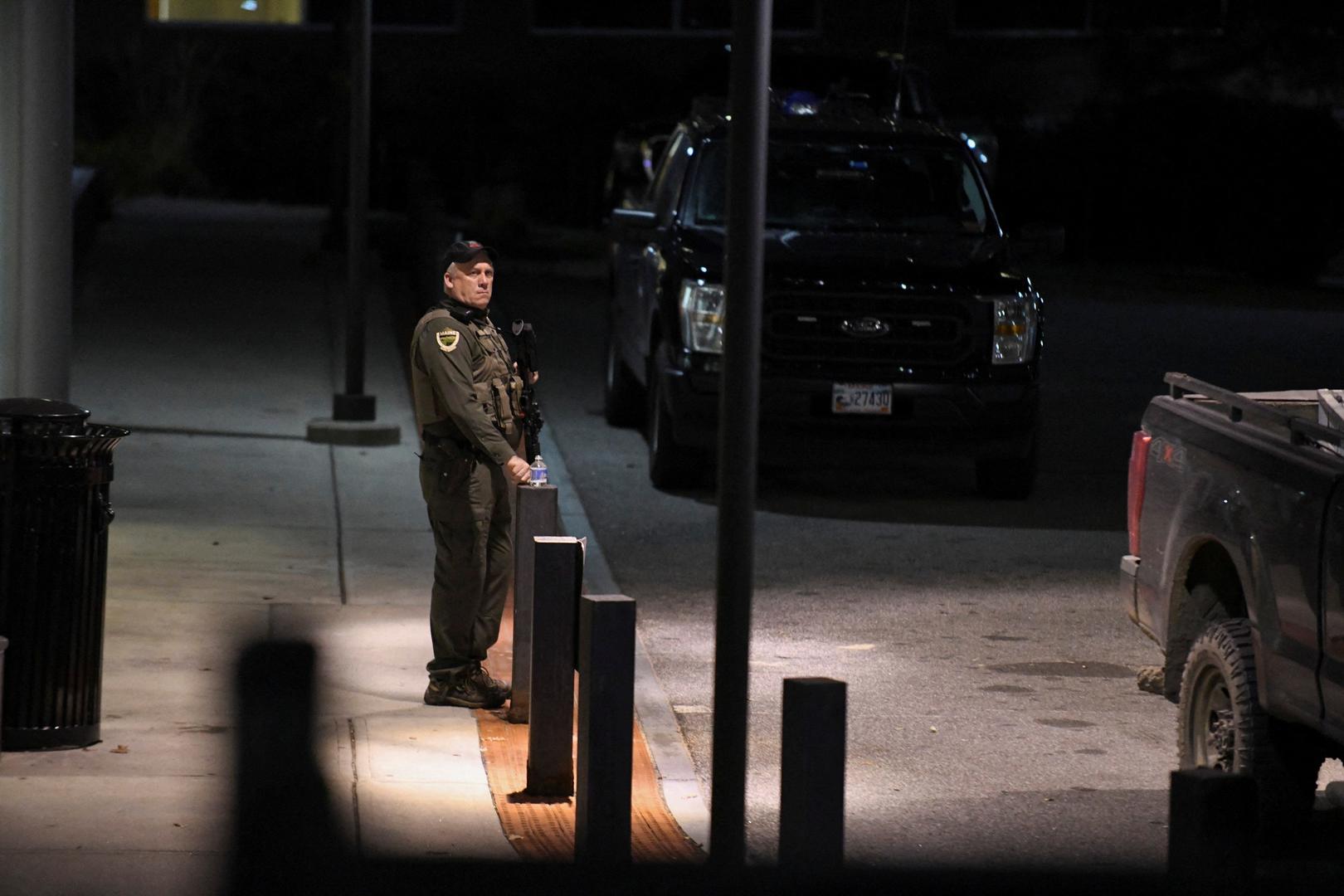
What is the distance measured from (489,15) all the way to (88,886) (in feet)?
118

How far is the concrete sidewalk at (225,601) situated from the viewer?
6215mm

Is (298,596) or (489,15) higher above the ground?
(489,15)

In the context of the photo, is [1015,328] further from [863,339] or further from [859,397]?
[859,397]

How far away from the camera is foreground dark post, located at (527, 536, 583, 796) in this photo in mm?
6793

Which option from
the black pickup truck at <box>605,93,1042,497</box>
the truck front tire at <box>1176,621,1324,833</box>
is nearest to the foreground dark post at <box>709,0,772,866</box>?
the truck front tire at <box>1176,621,1324,833</box>

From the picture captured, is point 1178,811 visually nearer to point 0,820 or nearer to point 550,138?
point 0,820

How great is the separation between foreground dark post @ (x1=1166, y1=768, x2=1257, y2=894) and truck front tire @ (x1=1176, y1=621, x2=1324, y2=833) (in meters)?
2.64

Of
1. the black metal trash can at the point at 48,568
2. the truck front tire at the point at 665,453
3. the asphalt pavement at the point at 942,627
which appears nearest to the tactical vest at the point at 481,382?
the black metal trash can at the point at 48,568

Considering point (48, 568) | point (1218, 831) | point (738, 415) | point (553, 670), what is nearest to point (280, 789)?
point (553, 670)

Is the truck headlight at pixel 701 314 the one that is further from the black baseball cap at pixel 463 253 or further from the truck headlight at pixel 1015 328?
the black baseball cap at pixel 463 253

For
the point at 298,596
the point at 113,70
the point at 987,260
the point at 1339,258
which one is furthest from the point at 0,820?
the point at 113,70

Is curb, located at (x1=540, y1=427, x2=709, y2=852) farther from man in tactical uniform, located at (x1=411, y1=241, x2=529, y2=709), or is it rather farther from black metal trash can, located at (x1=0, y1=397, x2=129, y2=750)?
black metal trash can, located at (x1=0, y1=397, x2=129, y2=750)

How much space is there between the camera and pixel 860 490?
13445 millimetres

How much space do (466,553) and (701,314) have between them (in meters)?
4.69
